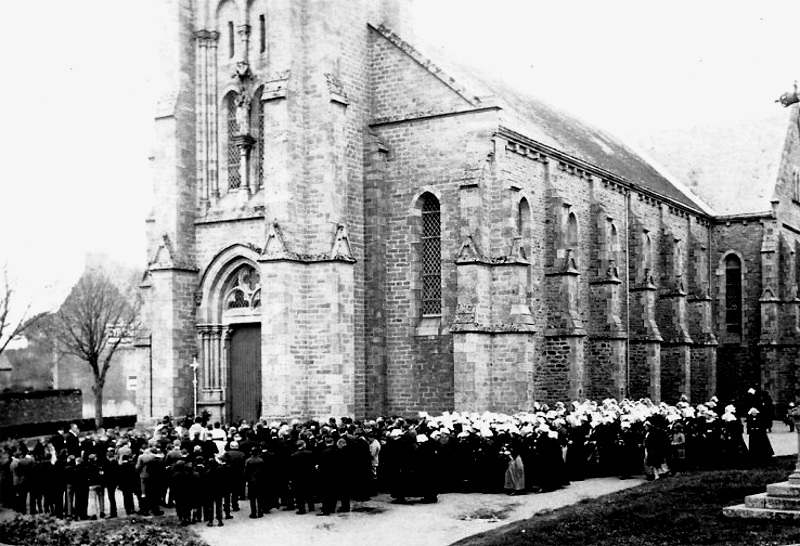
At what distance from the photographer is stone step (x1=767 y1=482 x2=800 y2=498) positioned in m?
15.3

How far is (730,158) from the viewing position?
178 ft

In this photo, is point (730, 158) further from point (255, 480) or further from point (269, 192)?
point (255, 480)

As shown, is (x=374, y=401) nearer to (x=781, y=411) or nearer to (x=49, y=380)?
(x=781, y=411)

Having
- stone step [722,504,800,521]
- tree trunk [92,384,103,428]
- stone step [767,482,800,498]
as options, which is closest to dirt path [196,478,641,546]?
stone step [722,504,800,521]

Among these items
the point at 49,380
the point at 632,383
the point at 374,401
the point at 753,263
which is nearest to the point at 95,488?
the point at 374,401

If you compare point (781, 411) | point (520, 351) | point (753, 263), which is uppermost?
point (753, 263)

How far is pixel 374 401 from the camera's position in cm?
3133

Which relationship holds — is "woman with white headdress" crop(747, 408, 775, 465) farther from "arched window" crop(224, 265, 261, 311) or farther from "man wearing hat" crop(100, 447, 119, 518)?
"man wearing hat" crop(100, 447, 119, 518)

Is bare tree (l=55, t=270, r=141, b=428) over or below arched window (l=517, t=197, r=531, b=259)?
below

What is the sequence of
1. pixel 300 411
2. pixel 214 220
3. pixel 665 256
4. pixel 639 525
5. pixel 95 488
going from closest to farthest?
1. pixel 639 525
2. pixel 95 488
3. pixel 300 411
4. pixel 214 220
5. pixel 665 256

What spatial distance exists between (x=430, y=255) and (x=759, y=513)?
1764 centimetres

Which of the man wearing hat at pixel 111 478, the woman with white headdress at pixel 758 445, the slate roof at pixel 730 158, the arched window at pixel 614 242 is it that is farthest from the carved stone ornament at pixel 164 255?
the slate roof at pixel 730 158

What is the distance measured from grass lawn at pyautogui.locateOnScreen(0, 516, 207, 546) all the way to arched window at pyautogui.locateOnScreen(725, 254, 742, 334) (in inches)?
1536

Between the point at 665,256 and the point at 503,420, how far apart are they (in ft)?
75.9
